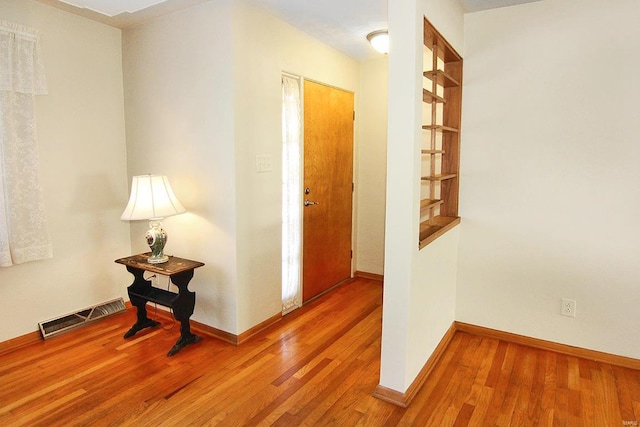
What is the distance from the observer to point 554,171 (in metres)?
2.57

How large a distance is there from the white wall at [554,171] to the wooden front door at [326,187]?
1.25 meters

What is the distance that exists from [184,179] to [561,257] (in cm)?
Result: 269

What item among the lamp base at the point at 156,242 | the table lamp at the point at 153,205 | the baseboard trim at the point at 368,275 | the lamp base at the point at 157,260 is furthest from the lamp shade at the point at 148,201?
the baseboard trim at the point at 368,275

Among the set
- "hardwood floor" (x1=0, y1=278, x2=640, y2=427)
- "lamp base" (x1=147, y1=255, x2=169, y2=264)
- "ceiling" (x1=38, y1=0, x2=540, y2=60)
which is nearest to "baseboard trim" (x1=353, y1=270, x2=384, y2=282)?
"hardwood floor" (x1=0, y1=278, x2=640, y2=427)

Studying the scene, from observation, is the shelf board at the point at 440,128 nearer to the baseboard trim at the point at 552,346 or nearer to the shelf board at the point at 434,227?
the shelf board at the point at 434,227

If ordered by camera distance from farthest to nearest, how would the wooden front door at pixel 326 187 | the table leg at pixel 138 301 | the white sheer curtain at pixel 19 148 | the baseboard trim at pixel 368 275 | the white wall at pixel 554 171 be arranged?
the baseboard trim at pixel 368 275 < the wooden front door at pixel 326 187 < the table leg at pixel 138 301 < the white sheer curtain at pixel 19 148 < the white wall at pixel 554 171

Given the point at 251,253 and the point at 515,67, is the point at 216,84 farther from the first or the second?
the point at 515,67

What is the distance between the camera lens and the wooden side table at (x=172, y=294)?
2637mm

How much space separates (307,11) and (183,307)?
87.0 inches

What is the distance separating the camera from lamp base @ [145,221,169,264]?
9.04ft

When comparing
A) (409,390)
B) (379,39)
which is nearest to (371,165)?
(379,39)

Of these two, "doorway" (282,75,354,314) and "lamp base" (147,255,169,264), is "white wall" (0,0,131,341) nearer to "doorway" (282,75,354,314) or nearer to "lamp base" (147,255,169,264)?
"lamp base" (147,255,169,264)

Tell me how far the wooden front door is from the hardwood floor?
0.88 metres

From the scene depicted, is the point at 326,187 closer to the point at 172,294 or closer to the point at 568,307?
the point at 172,294
